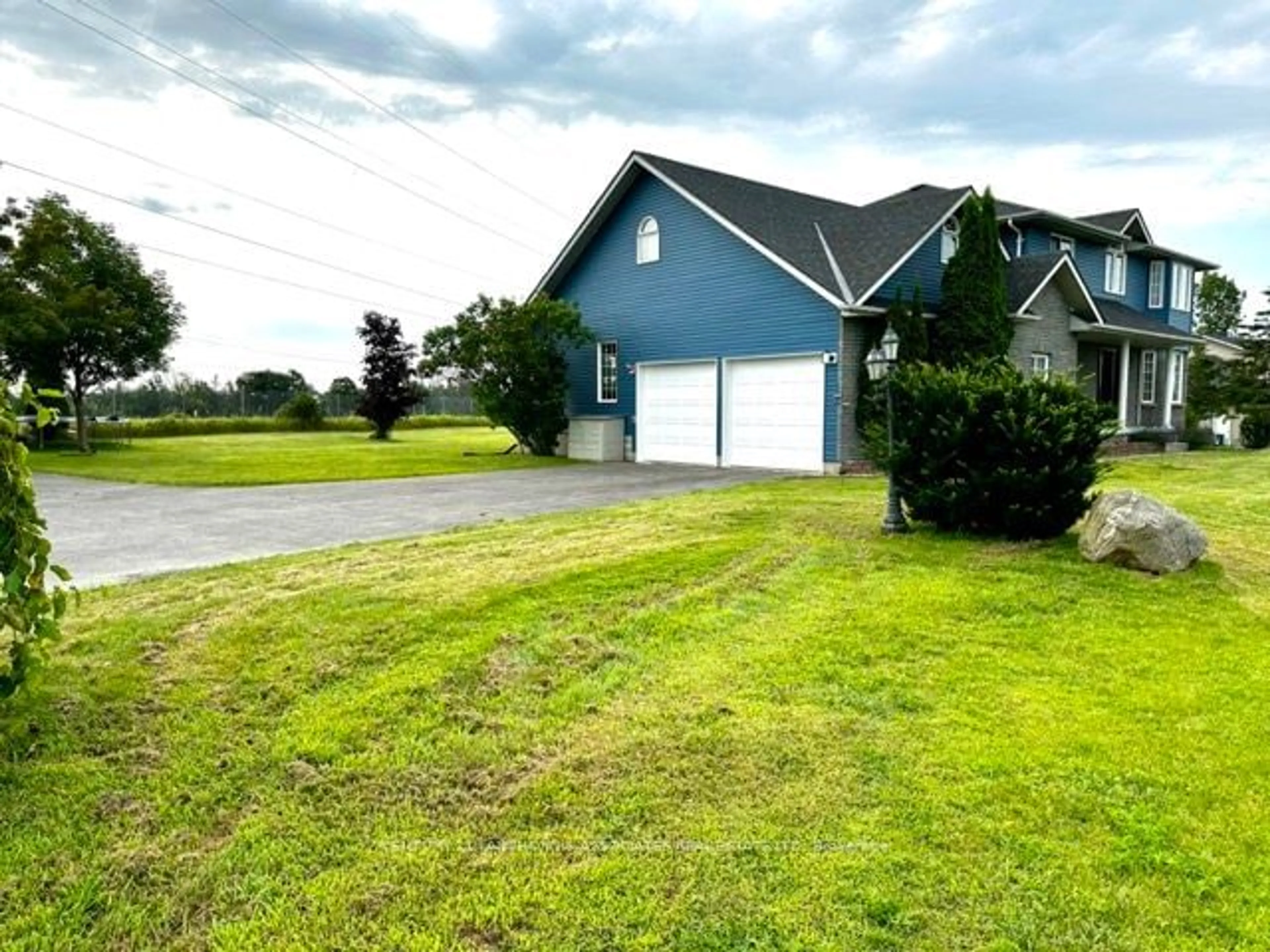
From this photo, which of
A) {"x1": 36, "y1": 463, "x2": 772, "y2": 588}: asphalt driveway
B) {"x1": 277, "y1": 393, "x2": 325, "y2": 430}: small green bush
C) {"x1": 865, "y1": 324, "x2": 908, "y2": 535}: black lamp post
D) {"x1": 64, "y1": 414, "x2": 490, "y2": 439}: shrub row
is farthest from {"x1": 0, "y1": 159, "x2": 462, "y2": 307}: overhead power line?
{"x1": 865, "y1": 324, "x2": 908, "y2": 535}: black lamp post

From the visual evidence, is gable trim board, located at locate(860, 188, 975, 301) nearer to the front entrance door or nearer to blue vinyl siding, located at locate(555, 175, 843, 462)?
blue vinyl siding, located at locate(555, 175, 843, 462)

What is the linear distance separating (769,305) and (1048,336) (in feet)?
23.5

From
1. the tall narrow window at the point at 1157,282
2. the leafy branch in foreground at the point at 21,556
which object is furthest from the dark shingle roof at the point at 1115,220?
the leafy branch in foreground at the point at 21,556

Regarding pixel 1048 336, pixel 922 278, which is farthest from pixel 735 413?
pixel 1048 336

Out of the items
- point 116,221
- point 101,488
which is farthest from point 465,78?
point 101,488

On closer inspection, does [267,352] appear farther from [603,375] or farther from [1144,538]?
[1144,538]

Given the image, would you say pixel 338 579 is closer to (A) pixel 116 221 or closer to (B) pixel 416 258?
(A) pixel 116 221

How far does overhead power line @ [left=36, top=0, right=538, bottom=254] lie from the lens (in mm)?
18156

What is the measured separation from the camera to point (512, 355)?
62.7 ft

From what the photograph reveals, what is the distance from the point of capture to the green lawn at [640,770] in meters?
2.36

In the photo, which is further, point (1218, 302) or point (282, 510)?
point (1218, 302)

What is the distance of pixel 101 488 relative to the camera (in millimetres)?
13500

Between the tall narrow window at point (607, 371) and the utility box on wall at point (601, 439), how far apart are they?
587mm

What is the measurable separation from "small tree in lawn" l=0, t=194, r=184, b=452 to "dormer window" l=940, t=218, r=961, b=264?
1978 cm
